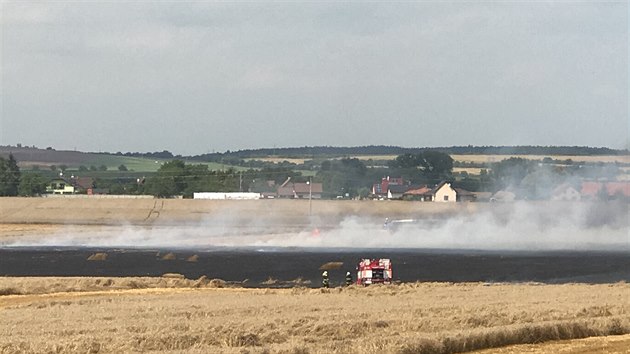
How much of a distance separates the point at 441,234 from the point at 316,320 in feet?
304

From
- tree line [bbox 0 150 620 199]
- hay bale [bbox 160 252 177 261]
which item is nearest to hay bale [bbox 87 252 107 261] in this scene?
hay bale [bbox 160 252 177 261]

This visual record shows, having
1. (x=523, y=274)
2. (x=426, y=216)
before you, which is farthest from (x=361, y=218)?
(x=523, y=274)

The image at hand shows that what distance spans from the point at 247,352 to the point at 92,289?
92.3 ft

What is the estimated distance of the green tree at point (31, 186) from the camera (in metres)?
182

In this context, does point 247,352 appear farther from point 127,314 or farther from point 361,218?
point 361,218

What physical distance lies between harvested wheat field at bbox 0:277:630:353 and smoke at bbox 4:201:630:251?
62726mm

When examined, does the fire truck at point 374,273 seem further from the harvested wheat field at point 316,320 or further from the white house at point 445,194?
the white house at point 445,194

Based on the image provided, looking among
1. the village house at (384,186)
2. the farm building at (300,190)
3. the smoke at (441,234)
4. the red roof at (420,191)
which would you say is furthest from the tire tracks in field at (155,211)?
the red roof at (420,191)

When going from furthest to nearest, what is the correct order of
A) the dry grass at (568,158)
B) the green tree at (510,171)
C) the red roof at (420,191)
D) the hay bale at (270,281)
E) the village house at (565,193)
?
the red roof at (420,191) → the green tree at (510,171) → the dry grass at (568,158) → the village house at (565,193) → the hay bale at (270,281)

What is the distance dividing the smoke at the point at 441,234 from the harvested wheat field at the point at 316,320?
206 ft

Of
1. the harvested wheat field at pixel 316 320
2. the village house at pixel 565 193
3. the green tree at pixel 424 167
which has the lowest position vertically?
the harvested wheat field at pixel 316 320

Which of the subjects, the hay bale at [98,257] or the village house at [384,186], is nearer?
the hay bale at [98,257]

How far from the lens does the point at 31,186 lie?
602 ft

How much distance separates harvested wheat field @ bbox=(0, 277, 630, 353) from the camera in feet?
86.6
